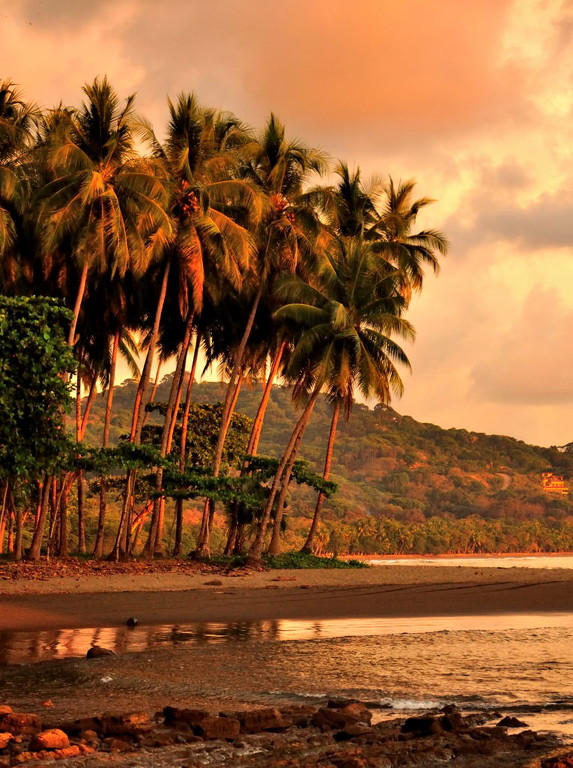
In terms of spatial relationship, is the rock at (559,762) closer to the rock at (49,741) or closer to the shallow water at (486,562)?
the rock at (49,741)

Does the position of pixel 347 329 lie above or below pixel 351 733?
above

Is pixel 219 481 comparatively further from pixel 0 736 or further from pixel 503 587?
pixel 0 736

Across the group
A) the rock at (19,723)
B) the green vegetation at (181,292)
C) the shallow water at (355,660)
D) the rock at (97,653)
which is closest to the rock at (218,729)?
the rock at (19,723)

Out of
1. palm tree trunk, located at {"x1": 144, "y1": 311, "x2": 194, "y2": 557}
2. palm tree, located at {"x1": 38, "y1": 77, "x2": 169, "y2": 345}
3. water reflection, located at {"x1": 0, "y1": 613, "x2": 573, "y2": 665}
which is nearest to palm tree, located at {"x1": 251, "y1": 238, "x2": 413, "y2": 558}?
palm tree trunk, located at {"x1": 144, "y1": 311, "x2": 194, "y2": 557}

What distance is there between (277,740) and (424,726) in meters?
1.07

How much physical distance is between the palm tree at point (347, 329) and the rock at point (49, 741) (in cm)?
2106

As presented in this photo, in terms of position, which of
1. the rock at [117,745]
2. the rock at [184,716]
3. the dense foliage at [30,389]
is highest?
the dense foliage at [30,389]

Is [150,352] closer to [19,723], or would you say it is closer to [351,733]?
[19,723]

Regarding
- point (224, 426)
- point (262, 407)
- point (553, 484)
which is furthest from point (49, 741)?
point (553, 484)

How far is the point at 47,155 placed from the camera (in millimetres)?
25891

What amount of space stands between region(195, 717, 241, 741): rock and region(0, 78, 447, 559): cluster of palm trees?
17.8 m

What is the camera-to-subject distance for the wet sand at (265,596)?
15.7 meters

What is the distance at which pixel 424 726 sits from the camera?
6.74m

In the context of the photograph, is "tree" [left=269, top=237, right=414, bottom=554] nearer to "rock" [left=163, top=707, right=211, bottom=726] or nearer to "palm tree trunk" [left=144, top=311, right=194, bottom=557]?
"palm tree trunk" [left=144, top=311, right=194, bottom=557]
